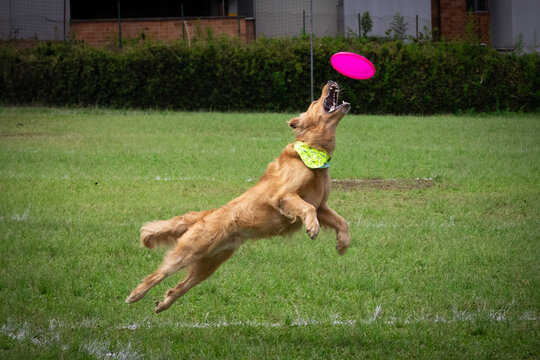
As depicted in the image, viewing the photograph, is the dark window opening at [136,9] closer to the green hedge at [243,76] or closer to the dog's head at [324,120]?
Result: the green hedge at [243,76]

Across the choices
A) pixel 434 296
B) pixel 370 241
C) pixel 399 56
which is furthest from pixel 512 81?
pixel 434 296

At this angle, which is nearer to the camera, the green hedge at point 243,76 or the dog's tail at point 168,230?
the dog's tail at point 168,230

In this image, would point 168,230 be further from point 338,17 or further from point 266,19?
point 338,17

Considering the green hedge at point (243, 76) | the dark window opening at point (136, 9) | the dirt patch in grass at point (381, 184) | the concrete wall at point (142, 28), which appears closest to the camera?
the dirt patch in grass at point (381, 184)

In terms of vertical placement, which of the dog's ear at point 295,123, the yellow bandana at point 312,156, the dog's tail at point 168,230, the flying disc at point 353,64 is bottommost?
the dog's tail at point 168,230

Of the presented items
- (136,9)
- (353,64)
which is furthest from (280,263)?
(136,9)

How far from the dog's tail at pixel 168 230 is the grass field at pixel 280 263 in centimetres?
67

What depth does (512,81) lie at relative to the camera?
24422 millimetres

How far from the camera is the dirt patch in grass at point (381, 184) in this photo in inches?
457

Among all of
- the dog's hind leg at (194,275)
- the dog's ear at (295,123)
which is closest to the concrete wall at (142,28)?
the dog's ear at (295,123)

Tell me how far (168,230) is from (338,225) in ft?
4.57

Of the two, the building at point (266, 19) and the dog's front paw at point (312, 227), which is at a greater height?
the building at point (266, 19)

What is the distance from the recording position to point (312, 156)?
5.55 metres

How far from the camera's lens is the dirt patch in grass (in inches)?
457
